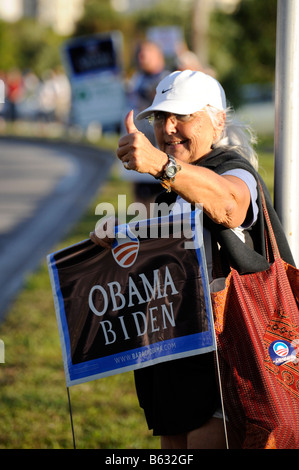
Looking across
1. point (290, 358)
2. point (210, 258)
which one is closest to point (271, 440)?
point (290, 358)

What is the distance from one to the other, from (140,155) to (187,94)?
490mm

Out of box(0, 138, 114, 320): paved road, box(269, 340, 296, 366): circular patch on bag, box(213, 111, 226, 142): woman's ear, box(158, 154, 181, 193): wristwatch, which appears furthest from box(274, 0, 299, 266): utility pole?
box(0, 138, 114, 320): paved road

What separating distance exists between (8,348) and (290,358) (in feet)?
11.8

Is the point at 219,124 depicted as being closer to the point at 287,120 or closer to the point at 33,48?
the point at 287,120

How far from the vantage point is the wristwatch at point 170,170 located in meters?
2.14

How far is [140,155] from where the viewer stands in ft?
6.91

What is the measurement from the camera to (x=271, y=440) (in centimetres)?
234

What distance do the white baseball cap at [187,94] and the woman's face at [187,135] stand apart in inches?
1.7

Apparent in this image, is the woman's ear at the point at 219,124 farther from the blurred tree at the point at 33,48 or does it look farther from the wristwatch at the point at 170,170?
the blurred tree at the point at 33,48

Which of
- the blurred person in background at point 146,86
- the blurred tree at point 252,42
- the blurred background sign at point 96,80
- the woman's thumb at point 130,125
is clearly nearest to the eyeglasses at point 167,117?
the woman's thumb at point 130,125

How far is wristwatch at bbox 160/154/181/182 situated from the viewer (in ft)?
7.03

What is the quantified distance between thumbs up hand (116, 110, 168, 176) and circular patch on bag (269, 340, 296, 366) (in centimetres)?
72

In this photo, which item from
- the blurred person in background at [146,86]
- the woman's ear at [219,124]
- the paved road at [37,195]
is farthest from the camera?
the paved road at [37,195]
